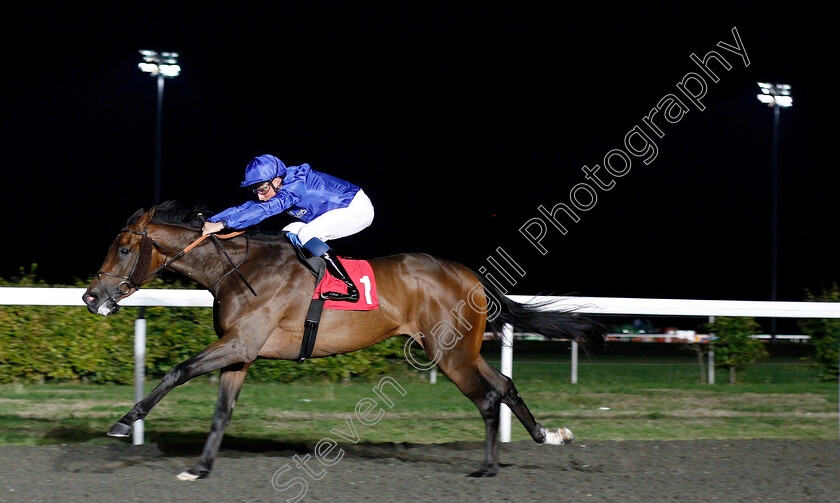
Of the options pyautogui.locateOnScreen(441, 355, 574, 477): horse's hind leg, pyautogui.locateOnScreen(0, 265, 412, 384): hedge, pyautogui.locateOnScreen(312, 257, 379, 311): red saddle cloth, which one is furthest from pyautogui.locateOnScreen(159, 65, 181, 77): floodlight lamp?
pyautogui.locateOnScreen(441, 355, 574, 477): horse's hind leg

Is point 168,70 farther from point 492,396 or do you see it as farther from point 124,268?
point 492,396

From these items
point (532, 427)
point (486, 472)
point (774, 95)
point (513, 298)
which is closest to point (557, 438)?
point (532, 427)

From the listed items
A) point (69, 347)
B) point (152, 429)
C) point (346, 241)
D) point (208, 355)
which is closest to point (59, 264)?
point (346, 241)

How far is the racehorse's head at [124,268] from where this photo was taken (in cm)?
425

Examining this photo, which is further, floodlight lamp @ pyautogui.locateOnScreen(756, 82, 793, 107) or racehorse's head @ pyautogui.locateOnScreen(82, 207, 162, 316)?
floodlight lamp @ pyautogui.locateOnScreen(756, 82, 793, 107)

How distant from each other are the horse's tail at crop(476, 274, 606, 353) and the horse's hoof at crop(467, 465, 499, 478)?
99cm

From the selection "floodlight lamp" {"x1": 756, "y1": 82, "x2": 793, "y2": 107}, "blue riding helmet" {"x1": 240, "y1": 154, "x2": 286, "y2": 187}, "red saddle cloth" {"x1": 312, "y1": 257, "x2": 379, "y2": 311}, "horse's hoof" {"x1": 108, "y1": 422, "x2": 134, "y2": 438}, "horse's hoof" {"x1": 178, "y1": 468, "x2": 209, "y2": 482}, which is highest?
"floodlight lamp" {"x1": 756, "y1": 82, "x2": 793, "y2": 107}

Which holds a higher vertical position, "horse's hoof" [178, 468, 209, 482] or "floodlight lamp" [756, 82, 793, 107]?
"floodlight lamp" [756, 82, 793, 107]

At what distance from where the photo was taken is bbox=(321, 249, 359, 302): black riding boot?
445 cm

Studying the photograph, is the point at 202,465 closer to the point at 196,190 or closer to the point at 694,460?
the point at 694,460

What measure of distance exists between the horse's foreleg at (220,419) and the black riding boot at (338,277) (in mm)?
620

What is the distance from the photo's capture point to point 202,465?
159 inches

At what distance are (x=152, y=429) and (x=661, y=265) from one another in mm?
29093

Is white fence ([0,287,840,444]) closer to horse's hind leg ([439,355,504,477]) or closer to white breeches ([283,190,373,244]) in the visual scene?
horse's hind leg ([439,355,504,477])
